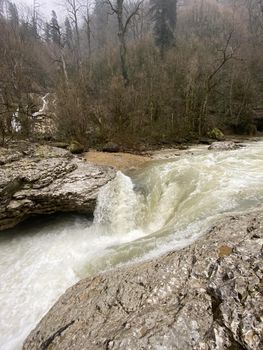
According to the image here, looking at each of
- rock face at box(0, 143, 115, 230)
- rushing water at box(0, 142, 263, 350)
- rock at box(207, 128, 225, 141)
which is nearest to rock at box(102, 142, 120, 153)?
rushing water at box(0, 142, 263, 350)

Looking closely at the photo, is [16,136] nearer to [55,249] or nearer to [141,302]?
[55,249]

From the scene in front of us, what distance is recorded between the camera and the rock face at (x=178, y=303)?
2127mm

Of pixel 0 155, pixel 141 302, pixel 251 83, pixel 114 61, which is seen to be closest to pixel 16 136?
pixel 0 155

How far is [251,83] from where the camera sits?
16.1 metres

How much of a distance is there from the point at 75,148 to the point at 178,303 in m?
8.18

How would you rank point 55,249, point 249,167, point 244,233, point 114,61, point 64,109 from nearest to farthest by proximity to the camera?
point 244,233, point 55,249, point 249,167, point 64,109, point 114,61

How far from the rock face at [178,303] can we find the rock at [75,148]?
6.94 metres

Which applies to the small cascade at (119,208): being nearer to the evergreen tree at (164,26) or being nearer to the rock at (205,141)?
the rock at (205,141)

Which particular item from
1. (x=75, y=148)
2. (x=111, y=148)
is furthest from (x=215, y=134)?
(x=75, y=148)

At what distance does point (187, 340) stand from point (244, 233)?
1.47 metres

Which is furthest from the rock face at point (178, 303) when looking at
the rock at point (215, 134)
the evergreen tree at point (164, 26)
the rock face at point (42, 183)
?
the evergreen tree at point (164, 26)

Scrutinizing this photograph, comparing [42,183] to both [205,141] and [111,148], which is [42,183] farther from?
[205,141]

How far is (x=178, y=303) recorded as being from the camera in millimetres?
2488

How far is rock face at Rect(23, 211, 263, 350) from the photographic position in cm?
213
